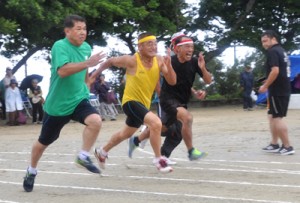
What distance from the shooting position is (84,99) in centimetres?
712

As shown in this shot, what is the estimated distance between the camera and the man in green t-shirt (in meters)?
6.93

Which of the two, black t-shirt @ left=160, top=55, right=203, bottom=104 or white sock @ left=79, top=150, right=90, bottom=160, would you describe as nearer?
white sock @ left=79, top=150, right=90, bottom=160

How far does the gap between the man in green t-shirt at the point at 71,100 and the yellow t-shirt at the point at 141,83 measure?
3.45ft

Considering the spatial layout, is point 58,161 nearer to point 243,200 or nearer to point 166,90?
point 166,90

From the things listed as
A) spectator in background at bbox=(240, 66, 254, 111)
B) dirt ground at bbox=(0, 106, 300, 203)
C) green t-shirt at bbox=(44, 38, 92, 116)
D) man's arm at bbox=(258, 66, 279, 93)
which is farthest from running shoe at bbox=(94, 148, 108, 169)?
spectator in background at bbox=(240, 66, 254, 111)

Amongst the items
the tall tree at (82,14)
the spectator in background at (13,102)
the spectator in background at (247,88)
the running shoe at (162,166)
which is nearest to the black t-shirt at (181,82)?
the running shoe at (162,166)

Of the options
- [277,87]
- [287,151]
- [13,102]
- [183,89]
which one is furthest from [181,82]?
[13,102]

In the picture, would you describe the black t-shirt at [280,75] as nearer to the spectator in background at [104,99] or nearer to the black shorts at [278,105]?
the black shorts at [278,105]

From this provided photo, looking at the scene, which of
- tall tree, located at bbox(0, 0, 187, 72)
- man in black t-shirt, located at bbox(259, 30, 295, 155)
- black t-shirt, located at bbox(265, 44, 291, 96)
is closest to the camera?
man in black t-shirt, located at bbox(259, 30, 295, 155)

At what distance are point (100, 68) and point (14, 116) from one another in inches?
524

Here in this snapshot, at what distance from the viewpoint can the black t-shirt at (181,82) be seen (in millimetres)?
8930

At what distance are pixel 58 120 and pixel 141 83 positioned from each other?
145cm

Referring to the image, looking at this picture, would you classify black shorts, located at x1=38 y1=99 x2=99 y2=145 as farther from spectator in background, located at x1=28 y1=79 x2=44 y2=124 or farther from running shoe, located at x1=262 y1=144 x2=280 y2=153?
spectator in background, located at x1=28 y1=79 x2=44 y2=124

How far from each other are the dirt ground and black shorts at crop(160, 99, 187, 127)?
2.14ft
